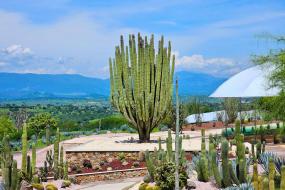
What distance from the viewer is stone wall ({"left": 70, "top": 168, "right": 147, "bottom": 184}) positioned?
607 inches

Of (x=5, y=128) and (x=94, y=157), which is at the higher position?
(x=5, y=128)

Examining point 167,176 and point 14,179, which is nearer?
point 167,176

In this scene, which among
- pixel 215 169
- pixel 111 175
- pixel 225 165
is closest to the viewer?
pixel 225 165

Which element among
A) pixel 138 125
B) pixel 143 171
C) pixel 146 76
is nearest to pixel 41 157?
pixel 138 125

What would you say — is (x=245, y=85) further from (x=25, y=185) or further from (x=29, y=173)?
(x=25, y=185)

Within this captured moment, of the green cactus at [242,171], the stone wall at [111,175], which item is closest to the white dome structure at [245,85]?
the stone wall at [111,175]

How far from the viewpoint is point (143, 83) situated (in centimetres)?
2016

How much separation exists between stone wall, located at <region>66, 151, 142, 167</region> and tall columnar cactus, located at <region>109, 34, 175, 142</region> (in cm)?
293

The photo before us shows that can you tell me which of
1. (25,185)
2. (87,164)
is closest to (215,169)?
(25,185)

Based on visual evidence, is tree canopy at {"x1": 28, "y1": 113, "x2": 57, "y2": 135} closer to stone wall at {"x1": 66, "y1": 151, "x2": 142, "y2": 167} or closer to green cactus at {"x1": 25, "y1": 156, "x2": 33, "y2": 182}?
stone wall at {"x1": 66, "y1": 151, "x2": 142, "y2": 167}

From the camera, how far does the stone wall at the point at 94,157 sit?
17.7m

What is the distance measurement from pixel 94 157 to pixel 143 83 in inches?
150

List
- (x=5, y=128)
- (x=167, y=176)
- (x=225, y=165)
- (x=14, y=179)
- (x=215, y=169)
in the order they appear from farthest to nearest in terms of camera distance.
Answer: (x=5, y=128) → (x=14, y=179) → (x=167, y=176) → (x=215, y=169) → (x=225, y=165)

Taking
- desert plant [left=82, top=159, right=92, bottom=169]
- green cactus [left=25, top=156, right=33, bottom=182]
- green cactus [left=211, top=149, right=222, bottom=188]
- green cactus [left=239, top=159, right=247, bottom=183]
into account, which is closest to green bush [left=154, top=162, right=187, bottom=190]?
green cactus [left=211, top=149, right=222, bottom=188]
